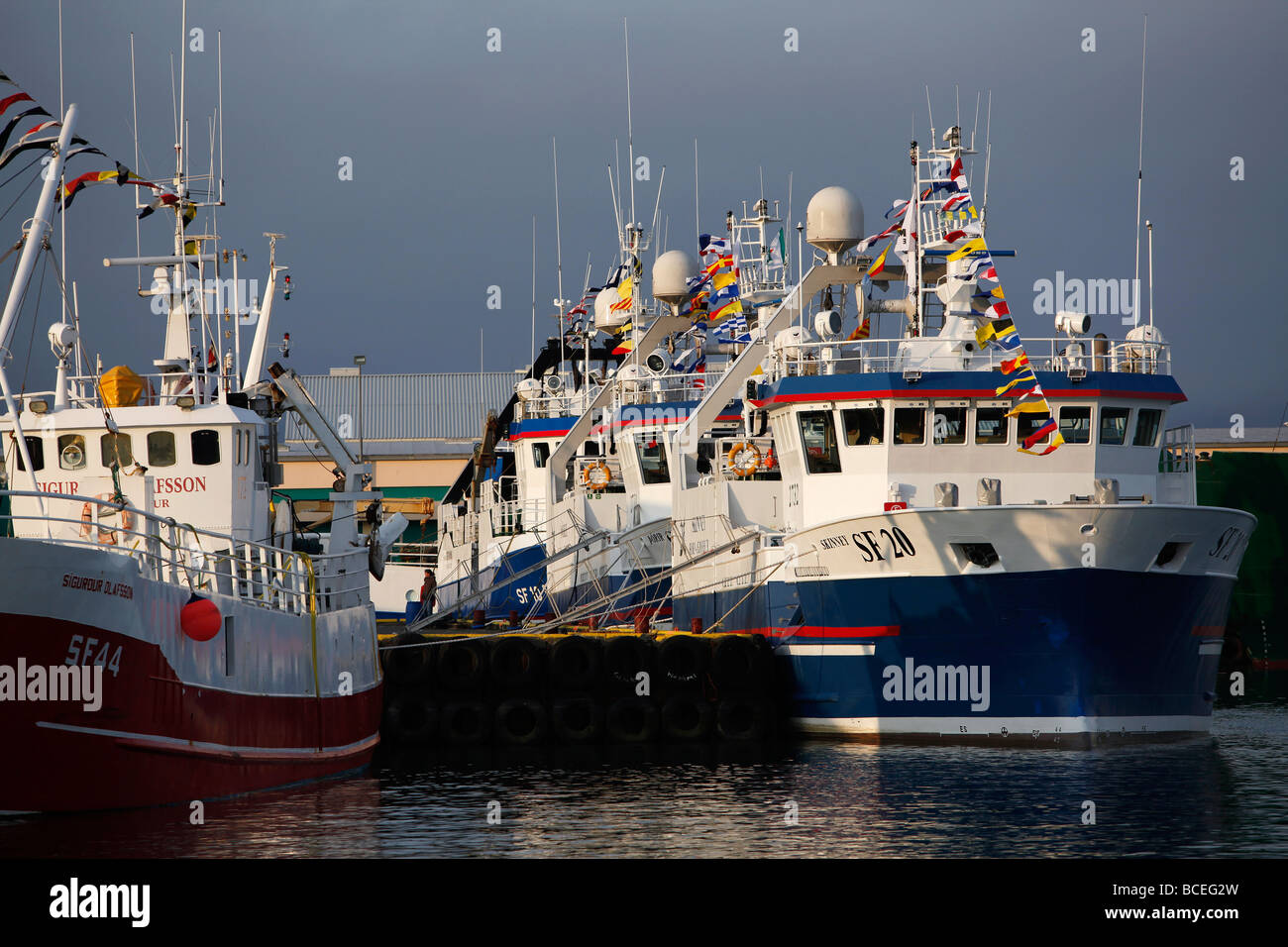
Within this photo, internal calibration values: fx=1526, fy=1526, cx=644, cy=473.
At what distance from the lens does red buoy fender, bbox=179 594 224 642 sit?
18156 millimetres

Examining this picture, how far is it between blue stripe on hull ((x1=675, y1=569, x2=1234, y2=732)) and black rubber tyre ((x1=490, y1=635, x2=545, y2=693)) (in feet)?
17.8

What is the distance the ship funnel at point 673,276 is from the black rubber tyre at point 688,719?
23.1 metres

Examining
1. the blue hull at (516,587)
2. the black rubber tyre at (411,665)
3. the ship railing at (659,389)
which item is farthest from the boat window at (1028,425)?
Answer: the blue hull at (516,587)

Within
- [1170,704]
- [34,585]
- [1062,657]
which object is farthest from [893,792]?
[34,585]

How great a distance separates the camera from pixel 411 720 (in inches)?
1073

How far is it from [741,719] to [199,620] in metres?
11.3

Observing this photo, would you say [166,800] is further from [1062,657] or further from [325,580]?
[1062,657]

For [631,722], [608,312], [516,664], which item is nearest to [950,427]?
[631,722]

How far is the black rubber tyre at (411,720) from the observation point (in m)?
27.1

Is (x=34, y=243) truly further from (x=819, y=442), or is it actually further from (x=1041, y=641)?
(x=1041, y=641)

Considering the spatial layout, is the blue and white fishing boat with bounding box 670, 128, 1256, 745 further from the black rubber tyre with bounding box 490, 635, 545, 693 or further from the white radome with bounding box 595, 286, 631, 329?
the white radome with bounding box 595, 286, 631, 329

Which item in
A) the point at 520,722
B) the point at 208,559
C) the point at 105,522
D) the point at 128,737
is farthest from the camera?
the point at 520,722

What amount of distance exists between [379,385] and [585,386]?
135 feet
